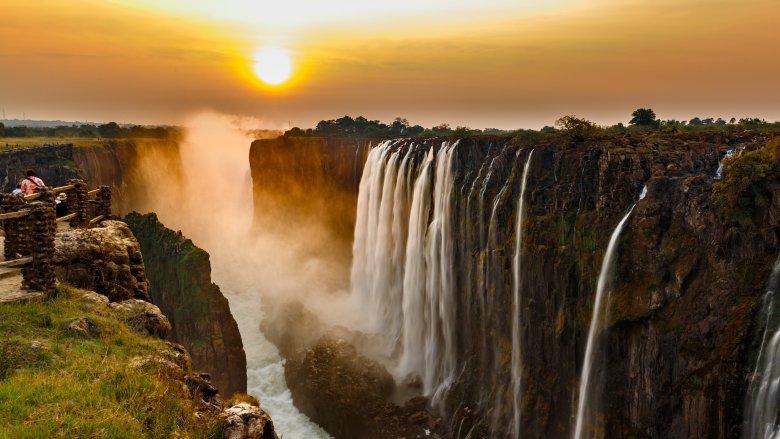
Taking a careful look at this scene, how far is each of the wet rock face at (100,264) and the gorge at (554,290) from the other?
17265mm

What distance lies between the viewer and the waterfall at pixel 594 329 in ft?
66.9

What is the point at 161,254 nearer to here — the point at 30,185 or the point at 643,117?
the point at 30,185

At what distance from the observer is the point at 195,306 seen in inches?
1465

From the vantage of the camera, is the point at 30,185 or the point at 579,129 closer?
the point at 30,185

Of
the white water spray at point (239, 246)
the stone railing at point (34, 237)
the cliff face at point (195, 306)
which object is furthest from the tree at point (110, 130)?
the stone railing at point (34, 237)

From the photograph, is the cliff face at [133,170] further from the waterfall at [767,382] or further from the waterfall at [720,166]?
the waterfall at [767,382]

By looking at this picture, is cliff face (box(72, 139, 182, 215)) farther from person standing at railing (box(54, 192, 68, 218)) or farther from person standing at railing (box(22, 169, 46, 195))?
person standing at railing (box(22, 169, 46, 195))

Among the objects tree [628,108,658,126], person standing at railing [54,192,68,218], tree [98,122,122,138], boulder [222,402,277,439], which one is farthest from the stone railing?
tree [98,122,122,138]

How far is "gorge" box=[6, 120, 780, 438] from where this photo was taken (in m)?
16.6

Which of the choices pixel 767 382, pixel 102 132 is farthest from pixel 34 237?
pixel 102 132

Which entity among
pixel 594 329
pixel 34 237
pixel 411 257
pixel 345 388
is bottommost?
pixel 345 388

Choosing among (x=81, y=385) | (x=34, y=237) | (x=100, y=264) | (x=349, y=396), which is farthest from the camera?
(x=349, y=396)

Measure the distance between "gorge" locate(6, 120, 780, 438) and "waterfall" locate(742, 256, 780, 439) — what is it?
80 millimetres

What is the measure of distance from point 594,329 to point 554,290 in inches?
124
